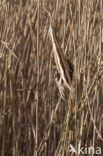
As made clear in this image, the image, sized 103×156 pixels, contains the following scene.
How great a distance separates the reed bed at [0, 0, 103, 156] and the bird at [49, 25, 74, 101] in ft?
0.11

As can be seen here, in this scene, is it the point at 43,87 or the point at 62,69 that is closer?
the point at 62,69

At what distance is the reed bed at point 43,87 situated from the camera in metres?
1.14

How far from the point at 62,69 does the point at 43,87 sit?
33 centimetres

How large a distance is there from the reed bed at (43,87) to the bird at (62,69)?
3 centimetres

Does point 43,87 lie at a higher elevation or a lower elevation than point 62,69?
lower

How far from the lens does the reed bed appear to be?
44.8 inches

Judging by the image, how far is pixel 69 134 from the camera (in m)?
1.14

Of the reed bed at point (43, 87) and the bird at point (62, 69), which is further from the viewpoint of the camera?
the reed bed at point (43, 87)

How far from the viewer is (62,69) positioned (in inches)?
39.2

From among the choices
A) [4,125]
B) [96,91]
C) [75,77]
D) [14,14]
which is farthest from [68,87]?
[14,14]

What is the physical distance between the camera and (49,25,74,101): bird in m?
0.95

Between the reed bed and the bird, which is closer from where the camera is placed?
the bird

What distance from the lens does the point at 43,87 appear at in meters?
1.31

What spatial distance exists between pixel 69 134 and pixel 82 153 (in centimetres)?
10
